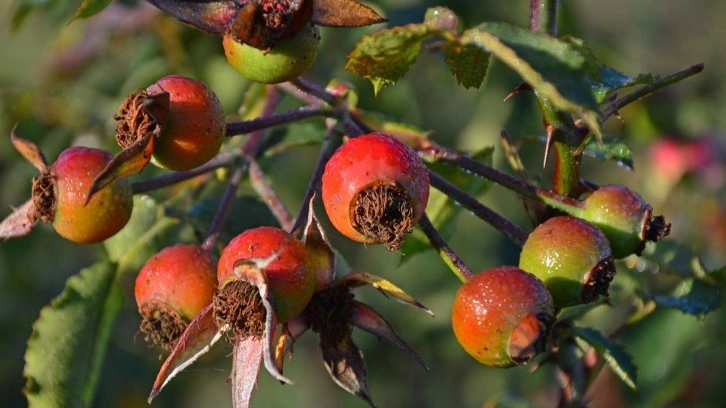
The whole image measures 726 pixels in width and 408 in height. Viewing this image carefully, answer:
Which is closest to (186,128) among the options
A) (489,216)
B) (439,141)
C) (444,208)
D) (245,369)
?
(245,369)

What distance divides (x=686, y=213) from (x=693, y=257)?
2.00 m

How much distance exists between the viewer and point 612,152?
166 centimetres

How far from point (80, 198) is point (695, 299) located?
4.03 ft

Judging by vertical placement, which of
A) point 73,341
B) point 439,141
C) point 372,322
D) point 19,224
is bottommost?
point 439,141

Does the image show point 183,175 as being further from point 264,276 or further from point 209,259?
point 264,276

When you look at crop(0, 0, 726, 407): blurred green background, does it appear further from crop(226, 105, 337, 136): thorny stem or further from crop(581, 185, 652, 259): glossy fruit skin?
crop(581, 185, 652, 259): glossy fruit skin

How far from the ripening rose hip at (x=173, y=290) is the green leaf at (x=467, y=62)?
0.51 meters

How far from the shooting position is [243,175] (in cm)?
190

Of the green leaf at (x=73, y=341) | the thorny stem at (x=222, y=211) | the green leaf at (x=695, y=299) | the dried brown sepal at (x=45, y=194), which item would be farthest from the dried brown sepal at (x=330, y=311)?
the green leaf at (x=695, y=299)

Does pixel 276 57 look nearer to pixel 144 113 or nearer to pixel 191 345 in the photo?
pixel 144 113

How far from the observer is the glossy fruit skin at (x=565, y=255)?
1.40m

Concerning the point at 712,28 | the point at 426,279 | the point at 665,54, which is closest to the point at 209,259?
the point at 426,279

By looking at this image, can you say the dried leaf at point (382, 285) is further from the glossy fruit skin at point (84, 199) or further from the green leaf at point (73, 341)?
the green leaf at point (73, 341)

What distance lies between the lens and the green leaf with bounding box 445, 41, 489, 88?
1384 mm
